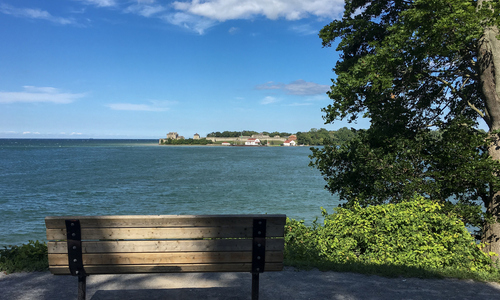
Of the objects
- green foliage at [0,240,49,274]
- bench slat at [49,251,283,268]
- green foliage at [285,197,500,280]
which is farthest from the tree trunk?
green foliage at [0,240,49,274]

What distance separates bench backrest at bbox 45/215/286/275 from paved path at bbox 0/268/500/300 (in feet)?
2.99

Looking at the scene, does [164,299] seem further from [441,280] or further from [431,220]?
[431,220]

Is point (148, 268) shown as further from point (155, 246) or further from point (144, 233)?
point (144, 233)

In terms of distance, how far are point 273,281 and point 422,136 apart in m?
6.71

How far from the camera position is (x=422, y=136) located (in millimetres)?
9828

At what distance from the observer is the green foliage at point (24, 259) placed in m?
5.43

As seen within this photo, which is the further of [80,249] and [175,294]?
[175,294]

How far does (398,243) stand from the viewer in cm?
650

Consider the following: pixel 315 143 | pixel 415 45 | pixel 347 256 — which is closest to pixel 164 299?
pixel 347 256

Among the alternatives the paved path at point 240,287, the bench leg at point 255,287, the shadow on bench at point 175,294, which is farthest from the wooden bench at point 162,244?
the paved path at point 240,287

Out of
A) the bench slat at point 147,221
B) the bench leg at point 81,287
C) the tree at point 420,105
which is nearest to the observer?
the bench slat at point 147,221

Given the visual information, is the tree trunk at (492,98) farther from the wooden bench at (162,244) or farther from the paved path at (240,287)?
the wooden bench at (162,244)

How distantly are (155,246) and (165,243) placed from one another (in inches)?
4.1

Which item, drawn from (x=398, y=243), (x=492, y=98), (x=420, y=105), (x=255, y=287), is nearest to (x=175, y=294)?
(x=255, y=287)
